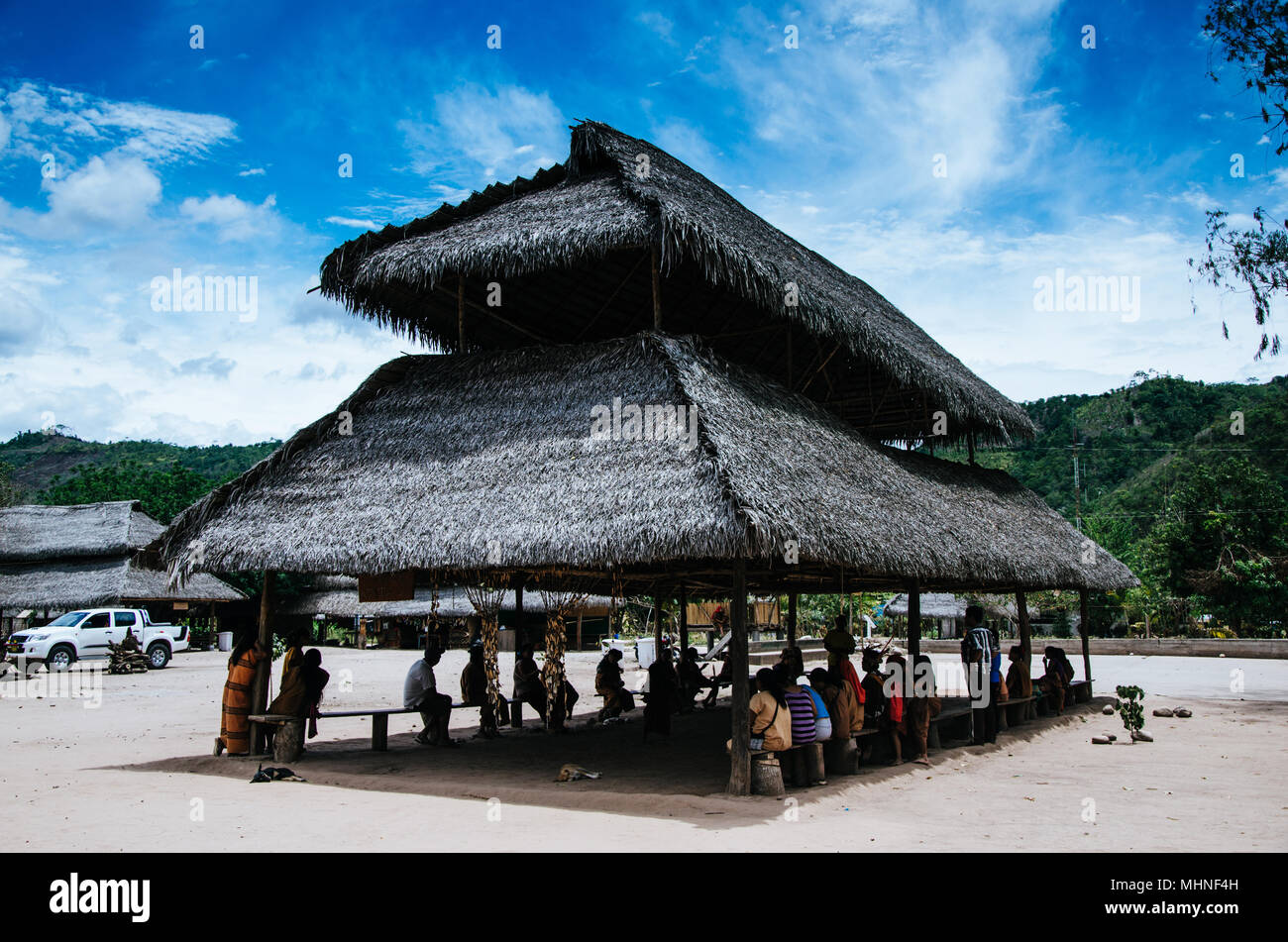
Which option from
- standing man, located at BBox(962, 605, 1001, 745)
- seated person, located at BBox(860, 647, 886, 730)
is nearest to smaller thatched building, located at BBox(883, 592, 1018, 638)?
standing man, located at BBox(962, 605, 1001, 745)

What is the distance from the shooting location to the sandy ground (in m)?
6.18

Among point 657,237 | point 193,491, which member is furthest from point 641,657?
point 193,491

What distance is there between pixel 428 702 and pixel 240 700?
7.39 feet

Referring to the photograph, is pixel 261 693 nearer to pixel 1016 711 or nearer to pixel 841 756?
pixel 841 756

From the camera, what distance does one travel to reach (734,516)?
23.4 ft

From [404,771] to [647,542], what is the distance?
3.98 m

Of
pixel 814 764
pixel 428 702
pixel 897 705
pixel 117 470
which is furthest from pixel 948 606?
pixel 117 470

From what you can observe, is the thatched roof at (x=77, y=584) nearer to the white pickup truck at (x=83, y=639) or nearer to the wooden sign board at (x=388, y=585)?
the white pickup truck at (x=83, y=639)

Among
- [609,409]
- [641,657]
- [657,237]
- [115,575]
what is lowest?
[641,657]

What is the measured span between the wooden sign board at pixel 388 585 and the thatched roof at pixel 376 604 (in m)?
24.0

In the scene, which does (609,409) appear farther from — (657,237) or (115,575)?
(115,575)

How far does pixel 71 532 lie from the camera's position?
99.4 feet

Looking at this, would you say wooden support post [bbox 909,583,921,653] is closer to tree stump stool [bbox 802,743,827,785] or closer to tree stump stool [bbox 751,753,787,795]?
tree stump stool [bbox 802,743,827,785]

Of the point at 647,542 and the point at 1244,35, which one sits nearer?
the point at 647,542
